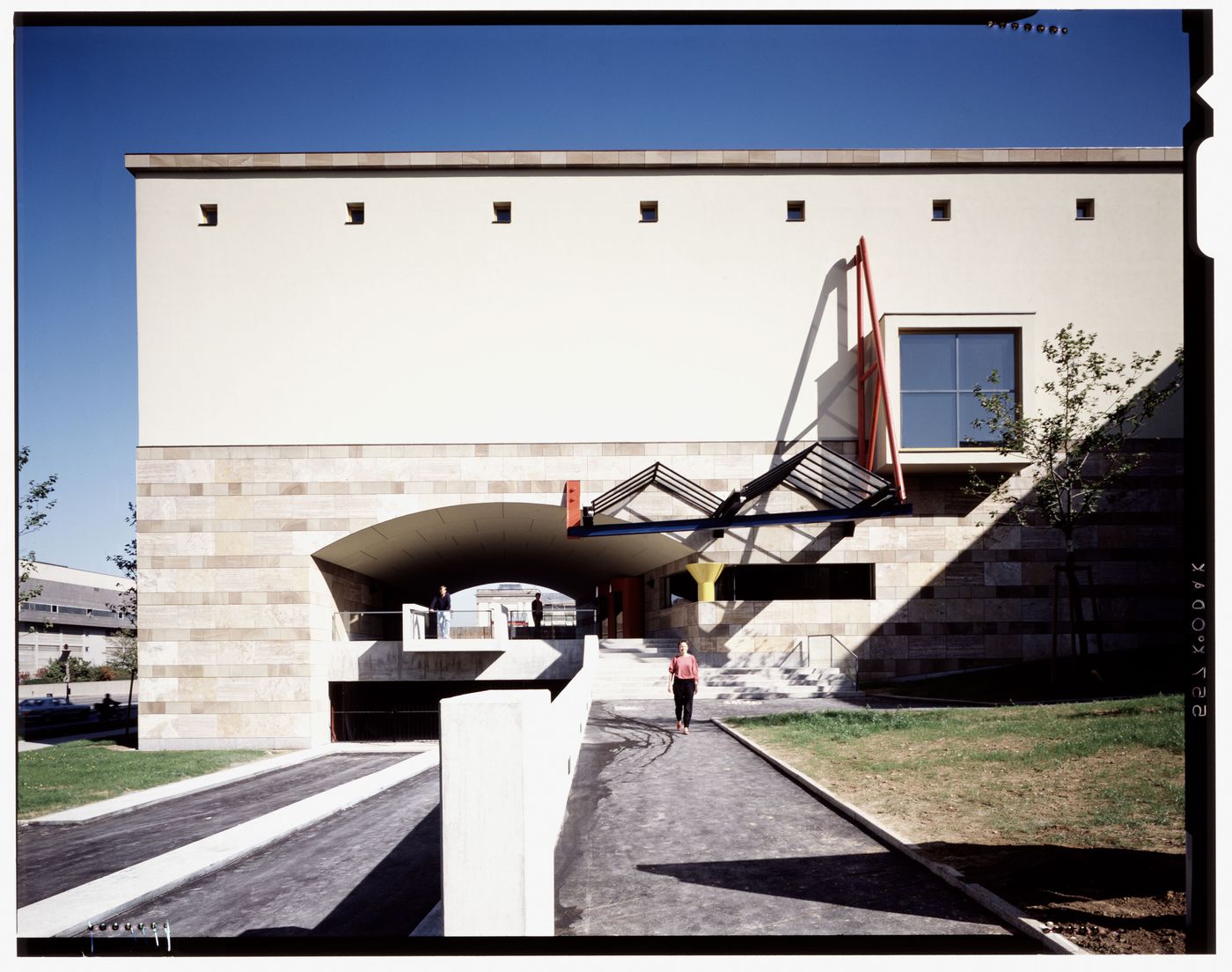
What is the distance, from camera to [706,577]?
25.6 meters

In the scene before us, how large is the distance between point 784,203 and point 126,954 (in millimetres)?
24069

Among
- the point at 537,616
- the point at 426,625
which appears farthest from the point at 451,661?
the point at 537,616

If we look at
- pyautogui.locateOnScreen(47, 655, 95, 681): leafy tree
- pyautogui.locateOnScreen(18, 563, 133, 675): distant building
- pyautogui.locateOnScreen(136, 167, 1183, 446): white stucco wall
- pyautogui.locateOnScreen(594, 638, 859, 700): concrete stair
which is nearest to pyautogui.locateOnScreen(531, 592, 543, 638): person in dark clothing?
pyautogui.locateOnScreen(594, 638, 859, 700): concrete stair

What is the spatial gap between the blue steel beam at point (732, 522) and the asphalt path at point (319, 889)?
14323mm

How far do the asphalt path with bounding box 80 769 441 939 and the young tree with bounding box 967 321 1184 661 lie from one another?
17.2m

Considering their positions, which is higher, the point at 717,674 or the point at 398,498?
the point at 398,498

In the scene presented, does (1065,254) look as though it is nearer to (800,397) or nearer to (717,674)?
(800,397)

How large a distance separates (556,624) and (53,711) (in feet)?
65.5

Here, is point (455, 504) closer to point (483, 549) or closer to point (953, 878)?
point (483, 549)

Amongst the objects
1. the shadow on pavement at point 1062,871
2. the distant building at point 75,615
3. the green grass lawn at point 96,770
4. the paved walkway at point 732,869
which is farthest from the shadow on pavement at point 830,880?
the distant building at point 75,615

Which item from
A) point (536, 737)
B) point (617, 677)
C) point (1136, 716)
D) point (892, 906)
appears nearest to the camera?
point (536, 737)

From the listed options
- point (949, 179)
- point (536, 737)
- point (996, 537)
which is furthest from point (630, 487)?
point (536, 737)

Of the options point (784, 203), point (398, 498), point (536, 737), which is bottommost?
point (536, 737)

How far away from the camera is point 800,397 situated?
24.4 metres
